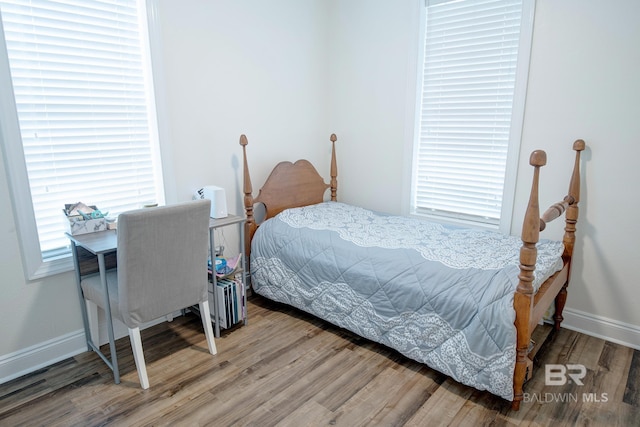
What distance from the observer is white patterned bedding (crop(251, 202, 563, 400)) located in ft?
6.16

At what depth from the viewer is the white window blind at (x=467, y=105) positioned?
273 centimetres

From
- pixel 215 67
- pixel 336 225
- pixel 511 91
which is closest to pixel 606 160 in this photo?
pixel 511 91

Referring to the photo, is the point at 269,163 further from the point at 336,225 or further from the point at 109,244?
the point at 109,244

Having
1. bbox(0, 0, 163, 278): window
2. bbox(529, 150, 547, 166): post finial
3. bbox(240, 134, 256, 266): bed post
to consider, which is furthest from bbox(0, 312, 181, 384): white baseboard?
bbox(529, 150, 547, 166): post finial

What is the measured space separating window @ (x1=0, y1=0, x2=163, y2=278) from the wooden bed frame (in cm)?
80

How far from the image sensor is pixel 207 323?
2318 millimetres

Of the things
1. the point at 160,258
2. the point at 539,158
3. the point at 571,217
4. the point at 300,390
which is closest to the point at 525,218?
the point at 539,158

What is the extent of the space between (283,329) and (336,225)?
2.72ft

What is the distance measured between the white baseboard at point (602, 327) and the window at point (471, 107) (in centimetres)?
75

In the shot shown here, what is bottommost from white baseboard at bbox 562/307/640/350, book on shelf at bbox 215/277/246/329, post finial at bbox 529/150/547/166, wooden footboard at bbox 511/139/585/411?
white baseboard at bbox 562/307/640/350

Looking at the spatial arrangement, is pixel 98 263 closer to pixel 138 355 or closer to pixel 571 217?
pixel 138 355

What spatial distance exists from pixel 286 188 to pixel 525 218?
6.55 feet

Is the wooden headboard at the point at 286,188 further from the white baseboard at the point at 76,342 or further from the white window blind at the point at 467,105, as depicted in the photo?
the white baseboard at the point at 76,342

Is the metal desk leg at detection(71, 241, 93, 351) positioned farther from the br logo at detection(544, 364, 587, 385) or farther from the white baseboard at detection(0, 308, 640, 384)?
the br logo at detection(544, 364, 587, 385)
